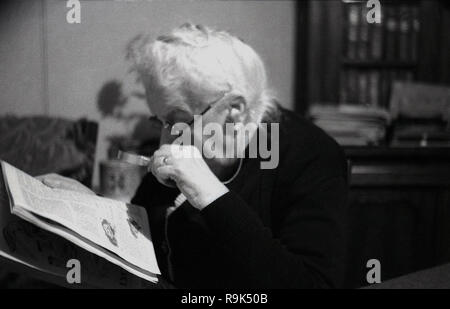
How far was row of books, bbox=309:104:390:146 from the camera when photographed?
131 centimetres

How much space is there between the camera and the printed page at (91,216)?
0.50m

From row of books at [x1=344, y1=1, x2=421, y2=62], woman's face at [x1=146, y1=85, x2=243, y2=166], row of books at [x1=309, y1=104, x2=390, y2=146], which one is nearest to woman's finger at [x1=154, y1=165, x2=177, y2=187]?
woman's face at [x1=146, y1=85, x2=243, y2=166]

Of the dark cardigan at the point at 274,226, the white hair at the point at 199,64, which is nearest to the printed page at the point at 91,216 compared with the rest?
the dark cardigan at the point at 274,226

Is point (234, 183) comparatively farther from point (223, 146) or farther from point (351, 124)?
point (351, 124)

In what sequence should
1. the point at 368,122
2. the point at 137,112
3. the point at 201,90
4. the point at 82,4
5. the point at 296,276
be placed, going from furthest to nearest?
the point at 368,122 < the point at 137,112 < the point at 82,4 < the point at 201,90 < the point at 296,276

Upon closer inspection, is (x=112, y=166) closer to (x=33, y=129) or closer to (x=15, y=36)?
(x=33, y=129)

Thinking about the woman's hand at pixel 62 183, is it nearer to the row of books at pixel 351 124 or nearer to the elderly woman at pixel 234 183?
the elderly woman at pixel 234 183

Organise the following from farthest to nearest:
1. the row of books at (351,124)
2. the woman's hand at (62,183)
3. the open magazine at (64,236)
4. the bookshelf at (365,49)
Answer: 1. the bookshelf at (365,49)
2. the row of books at (351,124)
3. the woman's hand at (62,183)
4. the open magazine at (64,236)

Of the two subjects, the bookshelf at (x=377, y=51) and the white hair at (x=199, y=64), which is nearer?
the white hair at (x=199, y=64)

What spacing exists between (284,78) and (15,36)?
857mm

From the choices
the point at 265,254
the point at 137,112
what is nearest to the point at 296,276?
the point at 265,254

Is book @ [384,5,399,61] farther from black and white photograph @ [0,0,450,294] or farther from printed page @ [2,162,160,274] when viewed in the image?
printed page @ [2,162,160,274]

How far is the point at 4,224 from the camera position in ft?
1.73

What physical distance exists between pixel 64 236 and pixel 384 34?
52.7 inches
